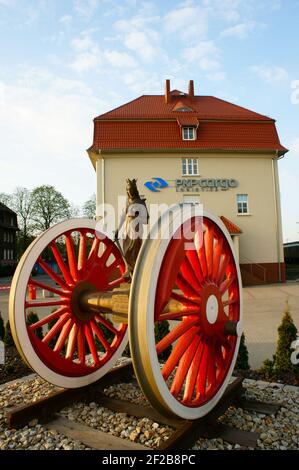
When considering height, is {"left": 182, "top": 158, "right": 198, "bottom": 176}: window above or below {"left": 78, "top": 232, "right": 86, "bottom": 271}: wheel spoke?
above

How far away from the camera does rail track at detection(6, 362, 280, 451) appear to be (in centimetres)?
276

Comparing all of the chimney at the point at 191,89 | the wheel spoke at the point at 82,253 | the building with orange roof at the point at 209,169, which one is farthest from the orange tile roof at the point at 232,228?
the wheel spoke at the point at 82,253

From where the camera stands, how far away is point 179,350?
2.68 metres


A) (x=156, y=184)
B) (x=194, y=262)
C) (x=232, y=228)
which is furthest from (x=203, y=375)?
(x=156, y=184)

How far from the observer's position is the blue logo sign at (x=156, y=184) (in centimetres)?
1838

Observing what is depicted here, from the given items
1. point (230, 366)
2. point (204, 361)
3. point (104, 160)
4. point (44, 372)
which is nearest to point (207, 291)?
point (204, 361)

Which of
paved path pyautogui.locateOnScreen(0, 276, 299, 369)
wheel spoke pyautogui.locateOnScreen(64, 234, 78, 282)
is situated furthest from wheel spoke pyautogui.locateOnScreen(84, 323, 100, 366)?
paved path pyautogui.locateOnScreen(0, 276, 299, 369)

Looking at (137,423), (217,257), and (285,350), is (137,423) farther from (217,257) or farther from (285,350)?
(285,350)

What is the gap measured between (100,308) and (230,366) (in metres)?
1.47

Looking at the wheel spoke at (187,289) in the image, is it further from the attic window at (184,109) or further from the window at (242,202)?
the attic window at (184,109)

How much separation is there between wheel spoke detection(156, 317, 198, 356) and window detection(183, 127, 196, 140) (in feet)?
56.7

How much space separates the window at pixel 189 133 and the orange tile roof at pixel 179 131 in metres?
0.30

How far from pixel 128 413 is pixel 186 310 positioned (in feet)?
4.81

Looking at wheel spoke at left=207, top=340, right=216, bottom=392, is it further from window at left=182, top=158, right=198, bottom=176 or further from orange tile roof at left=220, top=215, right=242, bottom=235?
window at left=182, top=158, right=198, bottom=176
